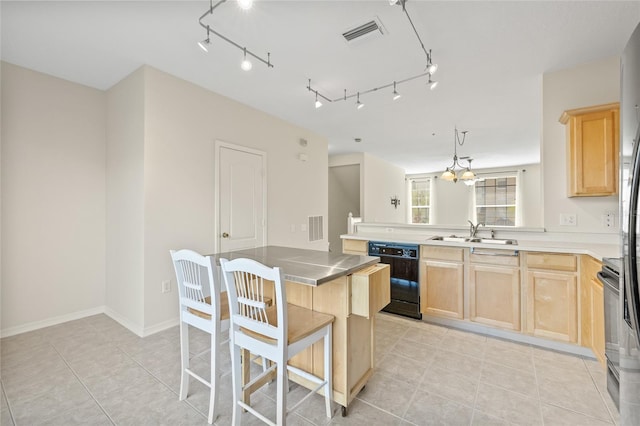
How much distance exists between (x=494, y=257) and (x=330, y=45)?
254 cm

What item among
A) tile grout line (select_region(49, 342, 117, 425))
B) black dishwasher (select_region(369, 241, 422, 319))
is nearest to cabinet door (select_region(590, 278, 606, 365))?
black dishwasher (select_region(369, 241, 422, 319))

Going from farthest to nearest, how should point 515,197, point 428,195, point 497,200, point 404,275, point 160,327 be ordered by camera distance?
1. point 428,195
2. point 497,200
3. point 515,197
4. point 404,275
5. point 160,327

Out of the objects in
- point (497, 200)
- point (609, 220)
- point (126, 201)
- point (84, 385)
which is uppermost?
point (497, 200)

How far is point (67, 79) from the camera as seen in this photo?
10.2ft

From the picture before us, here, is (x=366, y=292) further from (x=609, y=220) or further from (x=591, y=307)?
(x=609, y=220)

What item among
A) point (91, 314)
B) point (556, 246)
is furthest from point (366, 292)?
point (91, 314)

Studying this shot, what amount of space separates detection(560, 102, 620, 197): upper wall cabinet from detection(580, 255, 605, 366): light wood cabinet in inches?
27.1

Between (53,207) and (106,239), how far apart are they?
60 centimetres

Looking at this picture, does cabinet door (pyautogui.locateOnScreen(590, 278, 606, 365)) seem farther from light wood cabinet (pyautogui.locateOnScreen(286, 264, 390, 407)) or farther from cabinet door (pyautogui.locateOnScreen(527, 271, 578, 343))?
light wood cabinet (pyautogui.locateOnScreen(286, 264, 390, 407))

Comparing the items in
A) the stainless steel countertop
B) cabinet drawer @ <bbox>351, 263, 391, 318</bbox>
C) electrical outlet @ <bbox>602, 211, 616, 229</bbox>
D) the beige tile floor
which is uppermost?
electrical outlet @ <bbox>602, 211, 616, 229</bbox>

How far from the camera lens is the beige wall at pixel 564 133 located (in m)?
2.67

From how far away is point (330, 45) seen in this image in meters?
2.47

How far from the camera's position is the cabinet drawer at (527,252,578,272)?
7.99 feet

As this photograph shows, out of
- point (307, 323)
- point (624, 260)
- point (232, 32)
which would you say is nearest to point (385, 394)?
point (307, 323)
